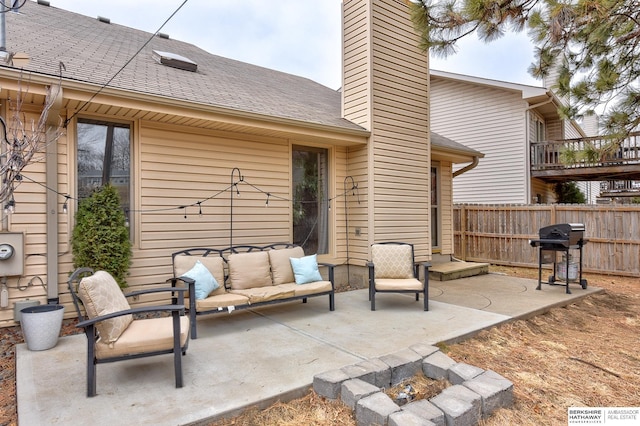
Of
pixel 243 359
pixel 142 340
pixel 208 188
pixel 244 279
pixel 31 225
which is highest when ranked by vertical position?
pixel 208 188

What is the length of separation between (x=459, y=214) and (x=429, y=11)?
24.1 ft

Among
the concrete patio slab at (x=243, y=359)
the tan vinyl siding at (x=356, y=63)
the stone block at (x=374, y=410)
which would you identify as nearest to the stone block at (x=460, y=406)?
the stone block at (x=374, y=410)

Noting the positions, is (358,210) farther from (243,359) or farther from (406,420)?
(406,420)

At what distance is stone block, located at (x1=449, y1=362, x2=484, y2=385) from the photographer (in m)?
2.92

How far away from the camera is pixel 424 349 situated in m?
3.40

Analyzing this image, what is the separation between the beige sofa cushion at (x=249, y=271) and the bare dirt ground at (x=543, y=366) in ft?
6.25

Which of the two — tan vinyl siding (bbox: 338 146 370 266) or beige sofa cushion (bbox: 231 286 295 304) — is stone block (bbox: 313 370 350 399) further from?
tan vinyl siding (bbox: 338 146 370 266)

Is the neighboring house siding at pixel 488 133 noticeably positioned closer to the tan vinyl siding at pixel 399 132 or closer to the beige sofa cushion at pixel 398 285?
the tan vinyl siding at pixel 399 132

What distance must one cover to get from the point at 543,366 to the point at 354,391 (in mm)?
2112

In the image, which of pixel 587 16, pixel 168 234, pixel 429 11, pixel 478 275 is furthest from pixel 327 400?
pixel 478 275

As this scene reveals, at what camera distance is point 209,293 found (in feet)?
13.7

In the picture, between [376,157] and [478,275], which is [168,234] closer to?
[376,157]

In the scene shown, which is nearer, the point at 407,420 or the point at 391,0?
the point at 407,420

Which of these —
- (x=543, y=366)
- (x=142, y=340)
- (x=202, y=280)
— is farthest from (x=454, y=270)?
(x=142, y=340)
